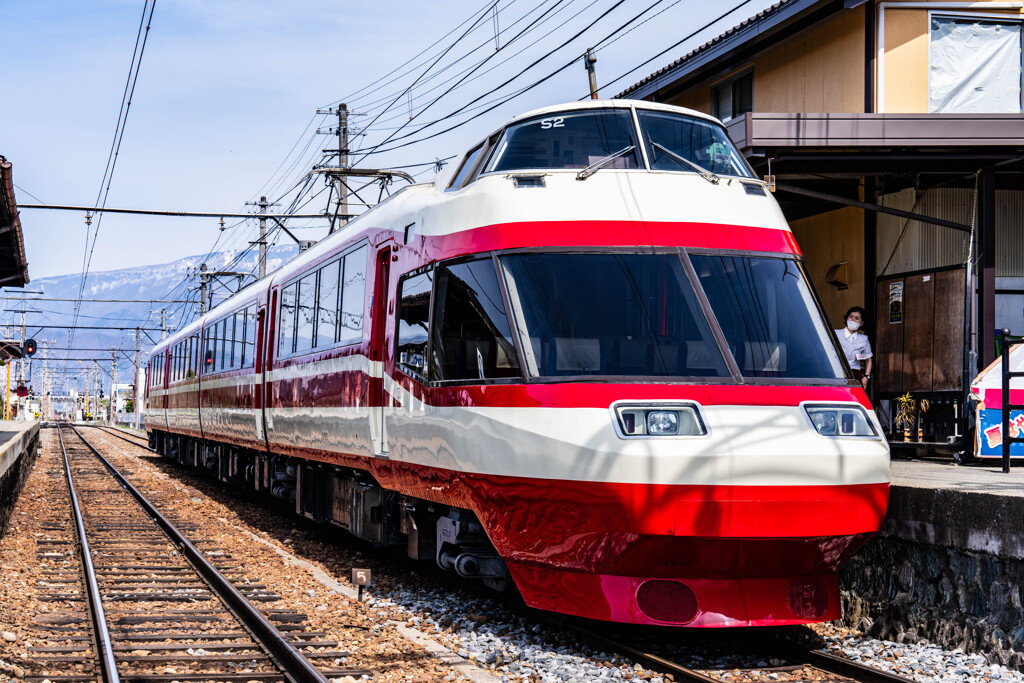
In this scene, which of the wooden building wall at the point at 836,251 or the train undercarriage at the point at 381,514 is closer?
the train undercarriage at the point at 381,514

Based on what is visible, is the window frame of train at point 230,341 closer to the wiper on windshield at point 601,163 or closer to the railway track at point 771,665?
the wiper on windshield at point 601,163

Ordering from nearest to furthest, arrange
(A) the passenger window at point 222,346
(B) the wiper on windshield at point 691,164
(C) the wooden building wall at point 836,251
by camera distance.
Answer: (B) the wiper on windshield at point 691,164 < (C) the wooden building wall at point 836,251 < (A) the passenger window at point 222,346

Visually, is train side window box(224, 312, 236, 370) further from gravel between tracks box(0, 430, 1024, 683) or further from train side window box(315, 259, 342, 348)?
train side window box(315, 259, 342, 348)

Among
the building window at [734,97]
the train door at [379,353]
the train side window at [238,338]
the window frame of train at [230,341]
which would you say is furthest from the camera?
the building window at [734,97]

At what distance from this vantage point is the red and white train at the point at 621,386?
250 inches

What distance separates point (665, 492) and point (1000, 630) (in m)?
2.16

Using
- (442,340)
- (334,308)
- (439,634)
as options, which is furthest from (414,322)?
(334,308)

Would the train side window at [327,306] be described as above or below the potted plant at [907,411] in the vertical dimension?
above

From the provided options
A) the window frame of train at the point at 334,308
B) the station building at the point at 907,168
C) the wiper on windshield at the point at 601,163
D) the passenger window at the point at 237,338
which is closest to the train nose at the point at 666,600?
the wiper on windshield at the point at 601,163

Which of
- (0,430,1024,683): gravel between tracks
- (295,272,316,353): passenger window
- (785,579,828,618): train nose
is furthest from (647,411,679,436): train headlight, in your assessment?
(295,272,316,353): passenger window

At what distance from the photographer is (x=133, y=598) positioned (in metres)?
9.54

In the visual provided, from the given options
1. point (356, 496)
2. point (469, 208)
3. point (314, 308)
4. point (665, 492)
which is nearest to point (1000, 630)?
point (665, 492)

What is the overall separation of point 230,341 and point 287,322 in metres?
4.51

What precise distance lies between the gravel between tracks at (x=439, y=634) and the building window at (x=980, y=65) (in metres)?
9.09
